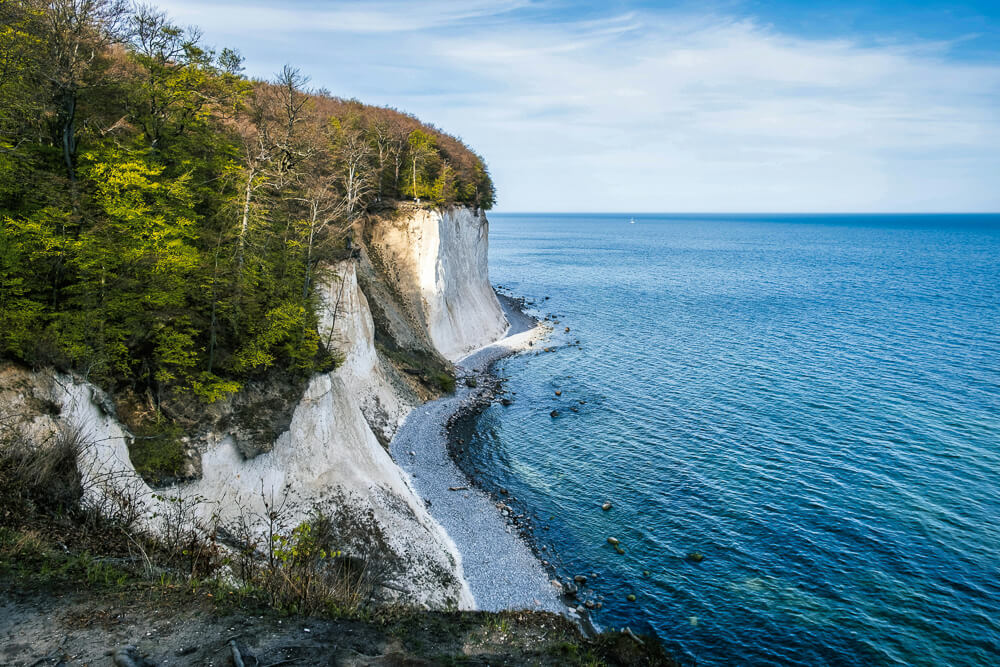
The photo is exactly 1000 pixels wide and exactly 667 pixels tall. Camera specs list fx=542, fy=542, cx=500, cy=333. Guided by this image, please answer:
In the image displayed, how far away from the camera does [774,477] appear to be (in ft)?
107

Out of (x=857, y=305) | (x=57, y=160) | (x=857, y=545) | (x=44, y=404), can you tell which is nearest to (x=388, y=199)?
(x=57, y=160)

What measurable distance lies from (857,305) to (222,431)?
93.2m

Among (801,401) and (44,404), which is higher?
(44,404)

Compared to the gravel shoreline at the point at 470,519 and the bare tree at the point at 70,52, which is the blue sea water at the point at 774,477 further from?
the bare tree at the point at 70,52

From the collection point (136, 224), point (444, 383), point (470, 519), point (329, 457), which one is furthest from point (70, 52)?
point (444, 383)

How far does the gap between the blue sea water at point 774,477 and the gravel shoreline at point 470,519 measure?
1.89m

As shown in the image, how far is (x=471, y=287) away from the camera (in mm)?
63250

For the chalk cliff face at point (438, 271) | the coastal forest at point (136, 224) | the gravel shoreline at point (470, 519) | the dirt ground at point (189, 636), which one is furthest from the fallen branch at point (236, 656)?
the chalk cliff face at point (438, 271)

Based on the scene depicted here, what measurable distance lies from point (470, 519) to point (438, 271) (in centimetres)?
2927

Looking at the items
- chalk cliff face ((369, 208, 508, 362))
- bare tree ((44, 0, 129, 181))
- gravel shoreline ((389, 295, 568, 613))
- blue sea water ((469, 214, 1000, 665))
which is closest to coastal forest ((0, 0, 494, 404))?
bare tree ((44, 0, 129, 181))

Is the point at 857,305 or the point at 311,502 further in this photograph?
the point at 857,305

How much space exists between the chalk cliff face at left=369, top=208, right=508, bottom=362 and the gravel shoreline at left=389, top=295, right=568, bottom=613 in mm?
10562

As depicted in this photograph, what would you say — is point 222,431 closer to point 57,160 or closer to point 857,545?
point 57,160

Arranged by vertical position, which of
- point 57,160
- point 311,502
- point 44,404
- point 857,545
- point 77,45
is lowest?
point 857,545
